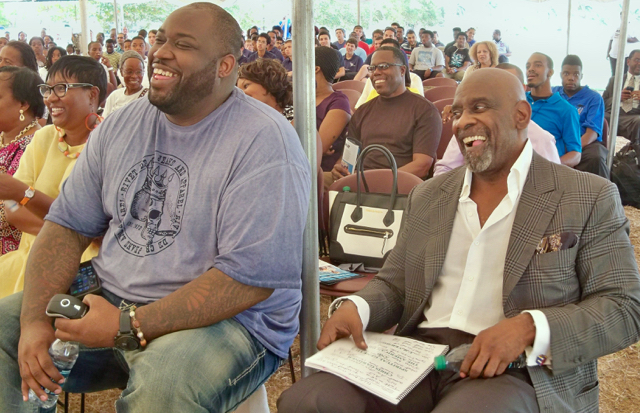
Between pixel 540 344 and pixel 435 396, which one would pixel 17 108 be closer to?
pixel 435 396

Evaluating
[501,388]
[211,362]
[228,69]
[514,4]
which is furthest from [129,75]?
[514,4]

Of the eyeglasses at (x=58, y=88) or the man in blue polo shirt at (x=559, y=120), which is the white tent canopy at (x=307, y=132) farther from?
the man in blue polo shirt at (x=559, y=120)

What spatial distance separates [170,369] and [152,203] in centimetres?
52

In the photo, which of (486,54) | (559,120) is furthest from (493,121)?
(486,54)

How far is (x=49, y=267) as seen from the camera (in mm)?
1712

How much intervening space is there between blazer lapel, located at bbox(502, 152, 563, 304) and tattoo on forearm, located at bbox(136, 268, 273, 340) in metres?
0.67

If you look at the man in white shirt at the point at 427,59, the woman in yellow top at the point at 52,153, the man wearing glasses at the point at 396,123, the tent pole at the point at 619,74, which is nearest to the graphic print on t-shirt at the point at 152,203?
the woman in yellow top at the point at 52,153

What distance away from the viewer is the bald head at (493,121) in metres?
1.58

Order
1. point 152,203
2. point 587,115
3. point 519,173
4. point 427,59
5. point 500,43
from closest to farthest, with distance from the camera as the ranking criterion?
point 519,173
point 152,203
point 587,115
point 427,59
point 500,43

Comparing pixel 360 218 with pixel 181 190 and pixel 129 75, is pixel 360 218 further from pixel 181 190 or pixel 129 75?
pixel 129 75

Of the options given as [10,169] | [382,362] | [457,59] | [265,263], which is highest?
[457,59]

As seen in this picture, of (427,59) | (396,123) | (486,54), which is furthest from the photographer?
(427,59)

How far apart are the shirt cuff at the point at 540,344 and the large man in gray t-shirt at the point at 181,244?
0.61m

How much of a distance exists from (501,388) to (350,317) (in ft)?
1.38
